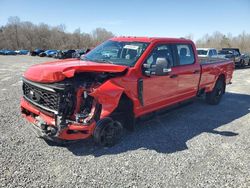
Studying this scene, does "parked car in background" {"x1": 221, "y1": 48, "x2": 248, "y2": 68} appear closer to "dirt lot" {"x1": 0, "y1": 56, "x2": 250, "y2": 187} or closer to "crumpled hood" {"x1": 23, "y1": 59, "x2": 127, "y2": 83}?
"dirt lot" {"x1": 0, "y1": 56, "x2": 250, "y2": 187}

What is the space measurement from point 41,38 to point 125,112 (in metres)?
85.2

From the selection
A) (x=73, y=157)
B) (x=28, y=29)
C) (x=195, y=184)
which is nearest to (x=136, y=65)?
(x=73, y=157)

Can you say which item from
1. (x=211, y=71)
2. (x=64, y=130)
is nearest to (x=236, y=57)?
(x=211, y=71)

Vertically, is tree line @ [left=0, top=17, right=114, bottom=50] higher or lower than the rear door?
higher

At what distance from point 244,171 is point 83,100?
2.73 meters

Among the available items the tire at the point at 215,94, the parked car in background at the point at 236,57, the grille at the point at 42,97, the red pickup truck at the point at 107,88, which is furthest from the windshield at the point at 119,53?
the parked car in background at the point at 236,57

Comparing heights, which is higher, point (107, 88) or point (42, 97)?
point (107, 88)

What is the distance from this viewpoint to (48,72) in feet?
12.3

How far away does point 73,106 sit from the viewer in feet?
12.0

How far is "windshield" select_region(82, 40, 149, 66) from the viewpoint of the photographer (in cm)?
460

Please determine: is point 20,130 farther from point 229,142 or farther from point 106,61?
point 229,142

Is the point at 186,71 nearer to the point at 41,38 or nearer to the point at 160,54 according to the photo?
the point at 160,54

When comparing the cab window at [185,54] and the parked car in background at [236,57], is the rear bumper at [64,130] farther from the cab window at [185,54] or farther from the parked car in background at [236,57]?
the parked car in background at [236,57]

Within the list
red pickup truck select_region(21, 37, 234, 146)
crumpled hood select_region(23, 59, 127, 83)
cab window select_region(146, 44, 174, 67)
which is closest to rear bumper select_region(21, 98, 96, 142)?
red pickup truck select_region(21, 37, 234, 146)
